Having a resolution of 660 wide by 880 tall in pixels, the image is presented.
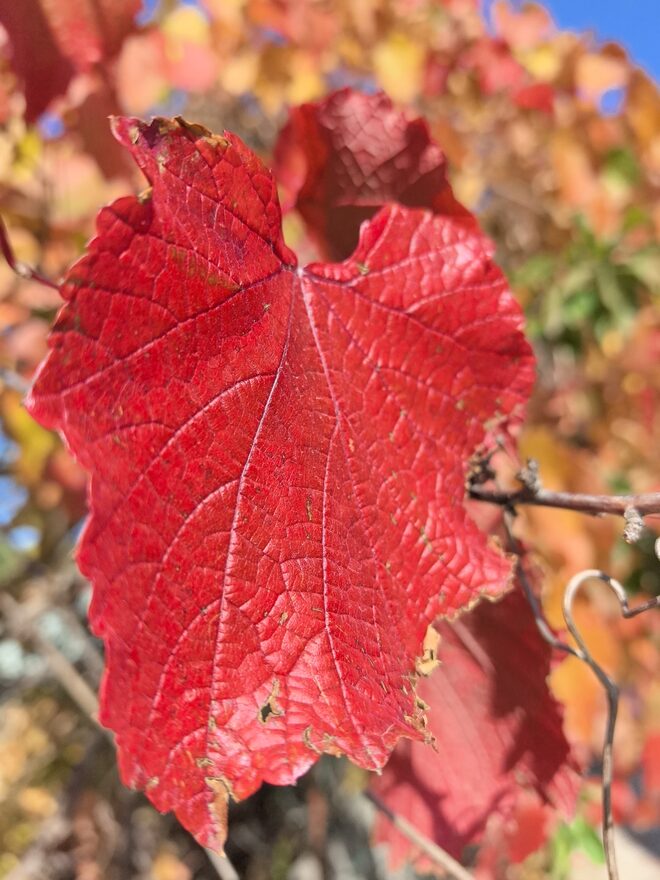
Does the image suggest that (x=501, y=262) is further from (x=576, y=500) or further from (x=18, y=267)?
(x=18, y=267)

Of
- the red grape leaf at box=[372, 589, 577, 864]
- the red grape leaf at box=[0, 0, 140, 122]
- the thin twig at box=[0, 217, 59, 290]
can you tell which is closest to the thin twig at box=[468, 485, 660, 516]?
the red grape leaf at box=[372, 589, 577, 864]

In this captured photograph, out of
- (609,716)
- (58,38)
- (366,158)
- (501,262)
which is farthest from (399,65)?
(609,716)

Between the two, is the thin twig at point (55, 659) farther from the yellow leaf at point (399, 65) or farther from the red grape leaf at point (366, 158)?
the yellow leaf at point (399, 65)

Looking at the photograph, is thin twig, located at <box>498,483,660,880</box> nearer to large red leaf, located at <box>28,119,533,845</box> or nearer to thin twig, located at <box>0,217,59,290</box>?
large red leaf, located at <box>28,119,533,845</box>

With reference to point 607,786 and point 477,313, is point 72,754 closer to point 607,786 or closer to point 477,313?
point 607,786

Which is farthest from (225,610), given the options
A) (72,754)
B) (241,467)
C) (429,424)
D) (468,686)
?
(72,754)
